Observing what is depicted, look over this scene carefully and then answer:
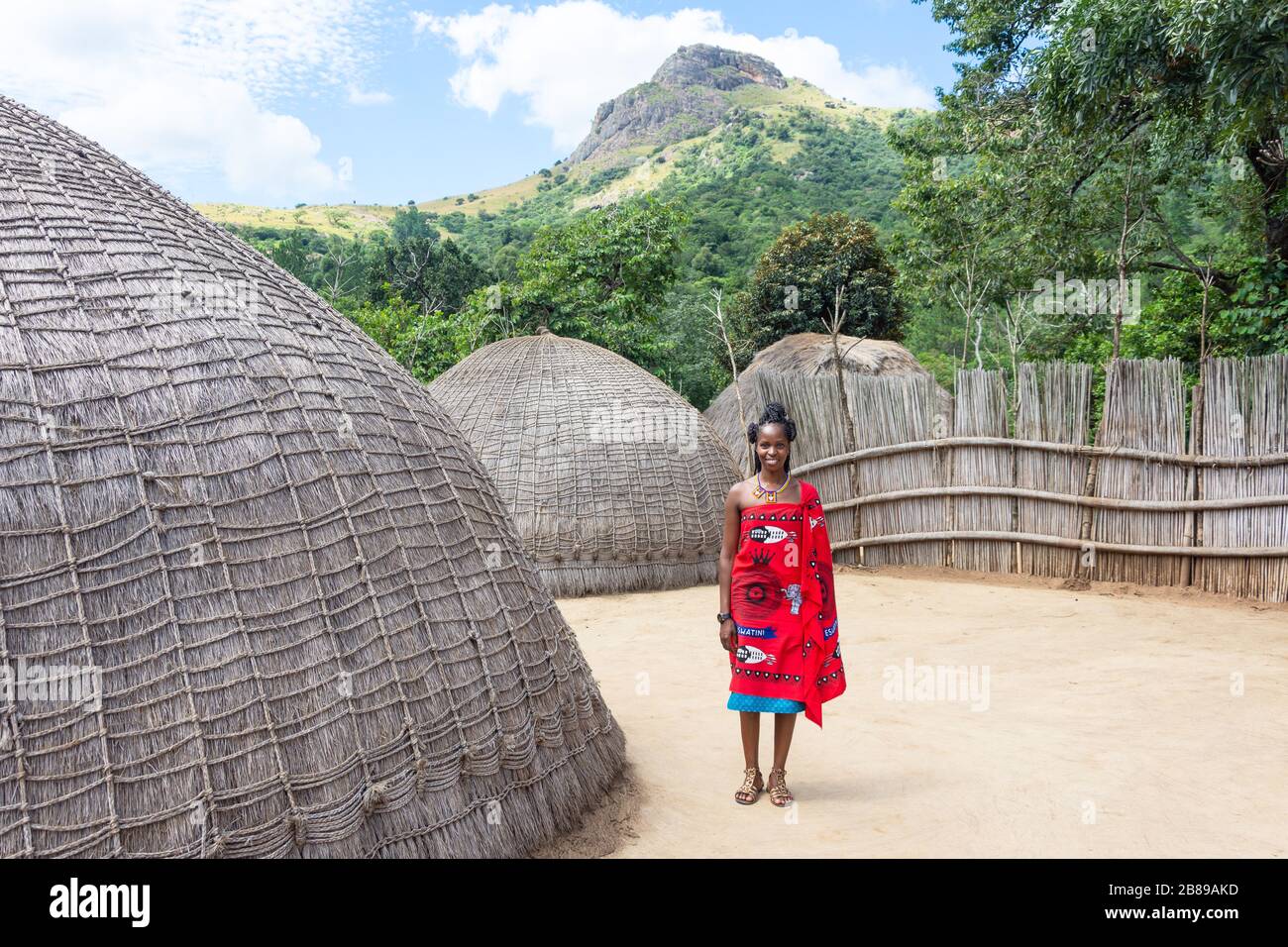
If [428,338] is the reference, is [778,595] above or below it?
below

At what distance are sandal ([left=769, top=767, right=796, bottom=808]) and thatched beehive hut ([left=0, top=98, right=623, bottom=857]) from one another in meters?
0.81

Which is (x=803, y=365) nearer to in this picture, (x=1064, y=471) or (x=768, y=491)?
(x=1064, y=471)

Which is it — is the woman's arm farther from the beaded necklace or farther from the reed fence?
the reed fence

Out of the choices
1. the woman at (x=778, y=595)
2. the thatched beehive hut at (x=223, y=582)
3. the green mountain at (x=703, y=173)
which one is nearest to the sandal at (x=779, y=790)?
the woman at (x=778, y=595)

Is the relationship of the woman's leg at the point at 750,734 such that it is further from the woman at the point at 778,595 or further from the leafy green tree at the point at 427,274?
the leafy green tree at the point at 427,274

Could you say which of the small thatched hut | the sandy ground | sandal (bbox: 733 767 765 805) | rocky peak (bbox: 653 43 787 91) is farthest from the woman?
rocky peak (bbox: 653 43 787 91)

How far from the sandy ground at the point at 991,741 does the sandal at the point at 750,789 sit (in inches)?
2.3

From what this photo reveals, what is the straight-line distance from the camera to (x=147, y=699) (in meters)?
2.38

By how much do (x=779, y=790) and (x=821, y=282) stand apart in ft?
68.4

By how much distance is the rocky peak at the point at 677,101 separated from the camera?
82.1m

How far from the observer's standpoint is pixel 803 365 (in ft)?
48.7

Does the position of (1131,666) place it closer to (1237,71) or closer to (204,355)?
(1237,71)

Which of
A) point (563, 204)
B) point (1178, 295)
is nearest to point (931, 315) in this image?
point (1178, 295)

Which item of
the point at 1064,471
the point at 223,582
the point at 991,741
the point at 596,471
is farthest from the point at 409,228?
the point at 223,582
